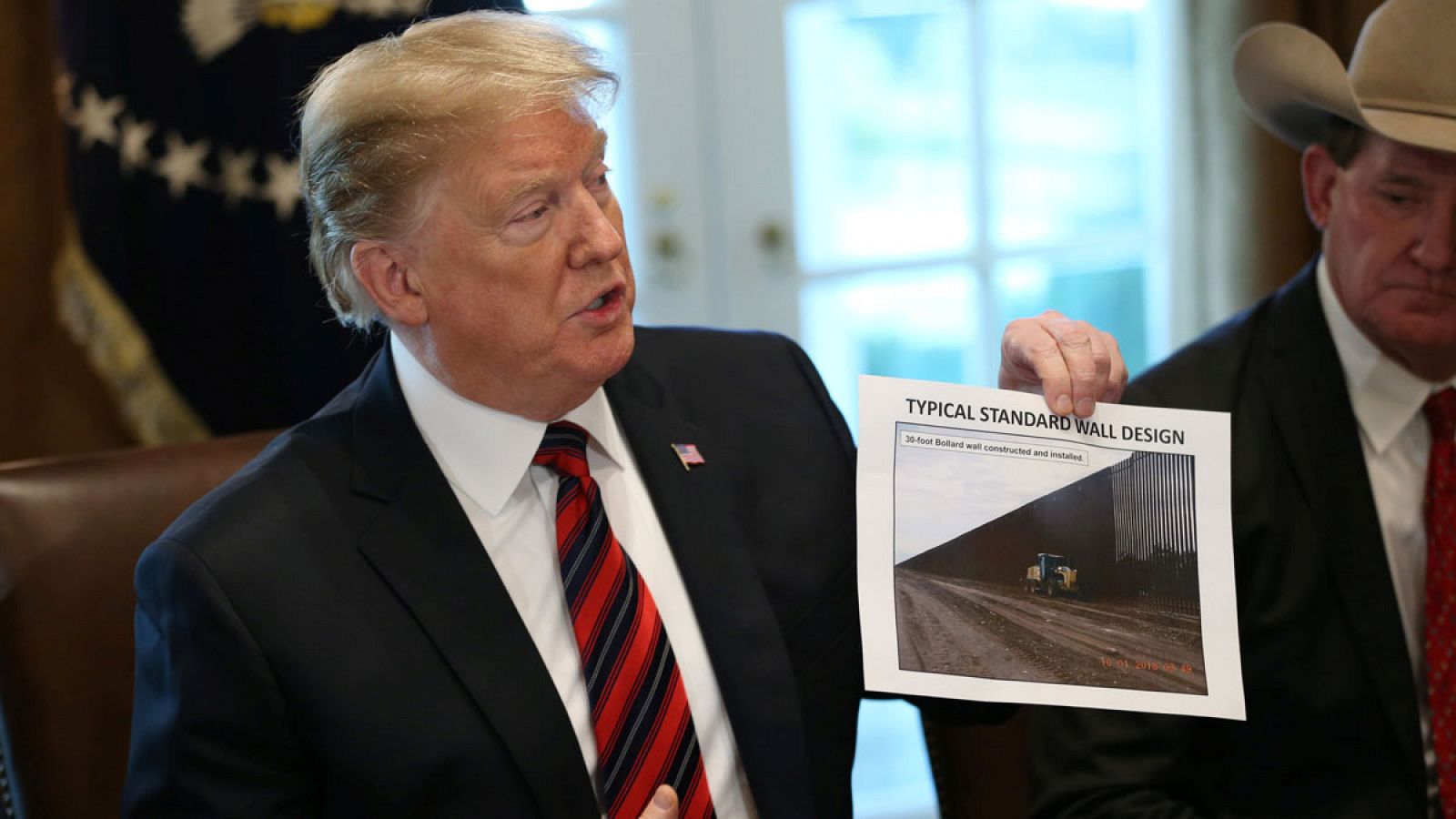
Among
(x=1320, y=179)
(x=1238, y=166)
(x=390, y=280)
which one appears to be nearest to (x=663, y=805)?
(x=390, y=280)

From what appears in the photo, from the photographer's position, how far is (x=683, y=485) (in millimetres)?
1603

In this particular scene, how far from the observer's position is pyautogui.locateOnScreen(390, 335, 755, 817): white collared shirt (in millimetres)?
1488

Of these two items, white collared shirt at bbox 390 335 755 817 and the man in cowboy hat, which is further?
the man in cowboy hat

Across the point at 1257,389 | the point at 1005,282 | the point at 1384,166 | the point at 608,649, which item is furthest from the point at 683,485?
the point at 1005,282

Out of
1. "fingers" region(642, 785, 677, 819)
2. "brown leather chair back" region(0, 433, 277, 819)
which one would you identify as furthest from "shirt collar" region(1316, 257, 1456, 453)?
"brown leather chair back" region(0, 433, 277, 819)

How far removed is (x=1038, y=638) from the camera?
1.34 metres

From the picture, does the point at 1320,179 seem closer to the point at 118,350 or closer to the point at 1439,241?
the point at 1439,241

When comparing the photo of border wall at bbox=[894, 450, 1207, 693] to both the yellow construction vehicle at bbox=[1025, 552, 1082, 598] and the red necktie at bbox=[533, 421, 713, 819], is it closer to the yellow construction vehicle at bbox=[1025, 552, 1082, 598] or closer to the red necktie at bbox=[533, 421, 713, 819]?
the yellow construction vehicle at bbox=[1025, 552, 1082, 598]

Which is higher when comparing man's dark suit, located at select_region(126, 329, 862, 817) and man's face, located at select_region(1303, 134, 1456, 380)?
man's face, located at select_region(1303, 134, 1456, 380)

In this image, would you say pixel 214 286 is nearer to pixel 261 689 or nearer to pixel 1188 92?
pixel 261 689

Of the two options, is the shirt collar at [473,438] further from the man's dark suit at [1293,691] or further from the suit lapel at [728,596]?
the man's dark suit at [1293,691]

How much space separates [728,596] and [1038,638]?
358 millimetres

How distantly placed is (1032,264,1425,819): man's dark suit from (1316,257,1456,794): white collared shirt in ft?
0.14

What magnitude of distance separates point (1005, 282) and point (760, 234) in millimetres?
563
